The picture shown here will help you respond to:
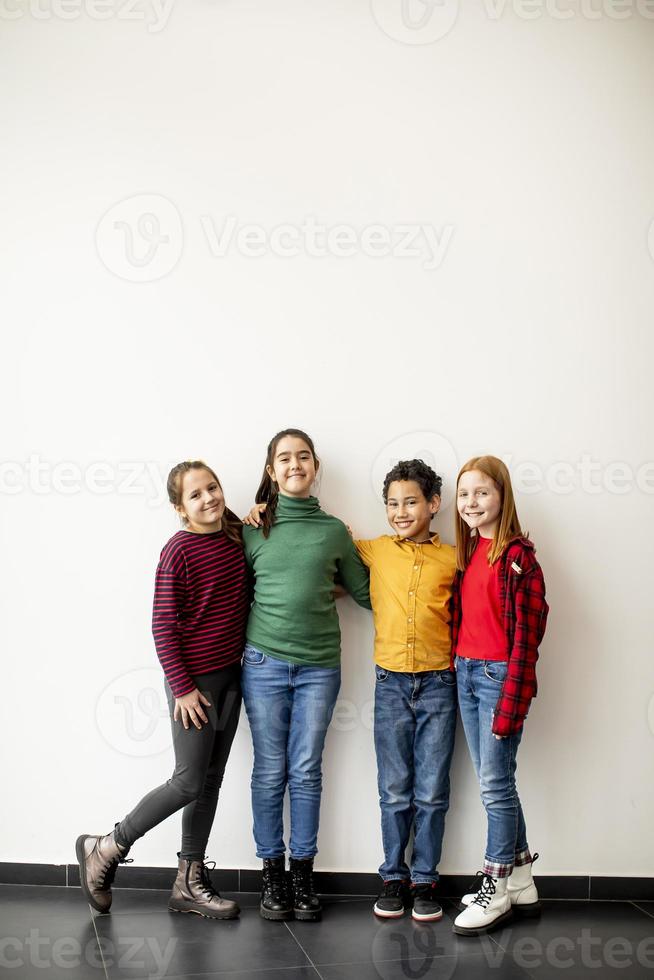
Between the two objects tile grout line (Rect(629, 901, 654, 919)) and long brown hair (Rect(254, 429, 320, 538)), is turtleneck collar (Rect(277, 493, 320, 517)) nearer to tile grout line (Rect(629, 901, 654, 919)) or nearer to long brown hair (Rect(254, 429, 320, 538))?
long brown hair (Rect(254, 429, 320, 538))

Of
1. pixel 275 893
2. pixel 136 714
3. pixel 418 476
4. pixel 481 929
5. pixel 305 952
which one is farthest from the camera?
pixel 136 714

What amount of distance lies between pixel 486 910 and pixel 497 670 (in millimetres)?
622

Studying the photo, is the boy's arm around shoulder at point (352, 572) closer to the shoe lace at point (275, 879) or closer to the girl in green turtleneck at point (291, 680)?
the girl in green turtleneck at point (291, 680)

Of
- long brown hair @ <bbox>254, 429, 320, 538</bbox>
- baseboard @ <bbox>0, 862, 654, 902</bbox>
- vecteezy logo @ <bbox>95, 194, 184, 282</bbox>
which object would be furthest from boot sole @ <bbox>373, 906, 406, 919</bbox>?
vecteezy logo @ <bbox>95, 194, 184, 282</bbox>

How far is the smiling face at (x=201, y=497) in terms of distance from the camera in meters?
2.26

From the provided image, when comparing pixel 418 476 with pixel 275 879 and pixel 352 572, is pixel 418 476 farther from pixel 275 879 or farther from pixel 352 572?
pixel 275 879

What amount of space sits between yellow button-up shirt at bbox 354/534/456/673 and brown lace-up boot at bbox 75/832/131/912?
88cm

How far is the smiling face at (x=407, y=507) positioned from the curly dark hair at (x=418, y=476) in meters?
0.01

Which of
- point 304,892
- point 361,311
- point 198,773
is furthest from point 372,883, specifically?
point 361,311

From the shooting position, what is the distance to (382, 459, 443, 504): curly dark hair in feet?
7.68

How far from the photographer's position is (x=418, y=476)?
2340mm

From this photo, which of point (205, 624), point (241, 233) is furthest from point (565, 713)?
point (241, 233)

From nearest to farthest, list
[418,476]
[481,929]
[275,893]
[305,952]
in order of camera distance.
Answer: [305,952] → [481,929] → [275,893] → [418,476]

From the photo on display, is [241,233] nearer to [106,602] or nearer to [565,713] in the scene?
[106,602]
